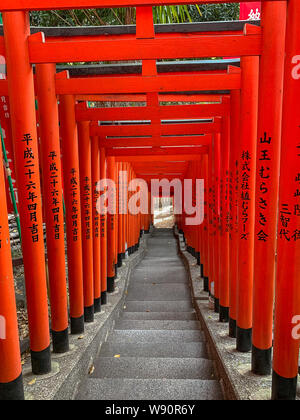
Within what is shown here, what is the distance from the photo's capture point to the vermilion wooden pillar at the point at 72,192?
13.9 feet

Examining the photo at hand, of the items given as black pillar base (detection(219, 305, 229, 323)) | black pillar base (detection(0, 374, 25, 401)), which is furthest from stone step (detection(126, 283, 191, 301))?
black pillar base (detection(0, 374, 25, 401))

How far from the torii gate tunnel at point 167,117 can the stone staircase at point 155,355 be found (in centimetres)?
59

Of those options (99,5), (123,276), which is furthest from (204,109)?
(123,276)

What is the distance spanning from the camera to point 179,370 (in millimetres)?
4129

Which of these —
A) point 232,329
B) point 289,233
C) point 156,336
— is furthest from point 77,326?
point 289,233

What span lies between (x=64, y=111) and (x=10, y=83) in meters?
1.22

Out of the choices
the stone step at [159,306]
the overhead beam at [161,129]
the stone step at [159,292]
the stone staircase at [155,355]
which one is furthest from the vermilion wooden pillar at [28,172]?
the stone step at [159,292]

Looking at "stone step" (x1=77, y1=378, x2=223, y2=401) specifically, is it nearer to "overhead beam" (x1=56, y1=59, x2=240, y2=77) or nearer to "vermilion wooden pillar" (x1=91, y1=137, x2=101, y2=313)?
"vermilion wooden pillar" (x1=91, y1=137, x2=101, y2=313)

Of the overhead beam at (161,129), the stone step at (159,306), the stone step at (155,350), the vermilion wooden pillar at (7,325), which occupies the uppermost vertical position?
the overhead beam at (161,129)

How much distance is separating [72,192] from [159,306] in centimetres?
401

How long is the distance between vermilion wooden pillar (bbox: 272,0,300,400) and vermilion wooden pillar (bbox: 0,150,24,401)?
2.06 meters

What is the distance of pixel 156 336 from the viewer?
5.36 meters

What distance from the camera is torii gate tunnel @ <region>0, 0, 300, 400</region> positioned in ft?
8.49

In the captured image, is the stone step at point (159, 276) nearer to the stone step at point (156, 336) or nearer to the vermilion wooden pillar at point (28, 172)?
the stone step at point (156, 336)
